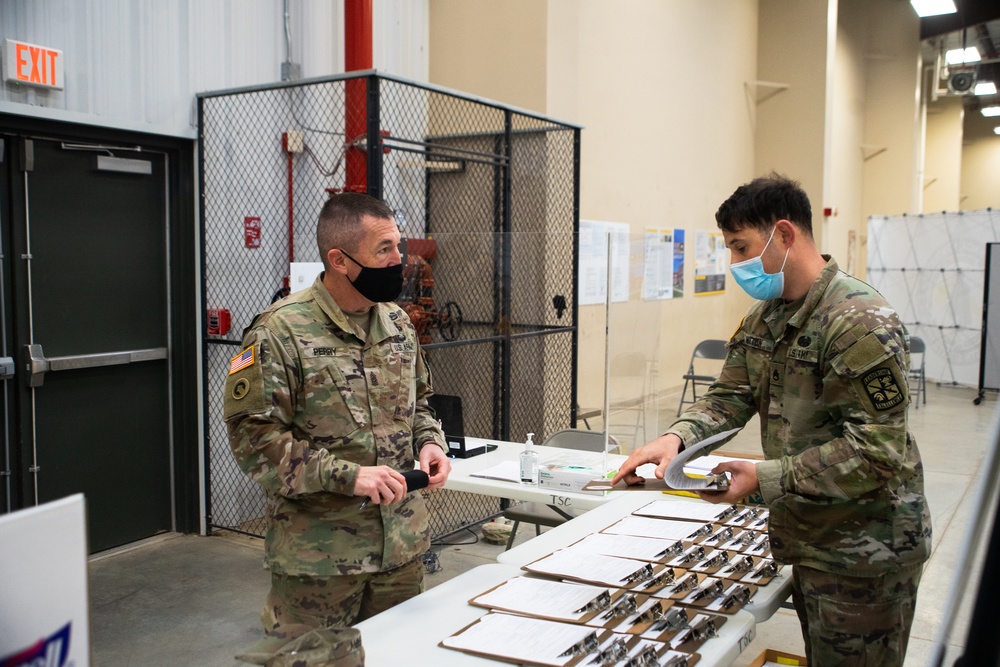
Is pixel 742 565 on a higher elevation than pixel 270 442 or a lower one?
lower

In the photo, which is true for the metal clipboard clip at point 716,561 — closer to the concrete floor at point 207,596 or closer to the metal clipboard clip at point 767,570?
the metal clipboard clip at point 767,570

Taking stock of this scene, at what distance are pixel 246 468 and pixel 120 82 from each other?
3272 mm

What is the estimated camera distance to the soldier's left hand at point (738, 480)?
1.97 m

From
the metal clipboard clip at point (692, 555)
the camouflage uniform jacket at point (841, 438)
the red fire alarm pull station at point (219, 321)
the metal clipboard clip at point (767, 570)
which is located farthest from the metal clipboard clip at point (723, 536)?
the red fire alarm pull station at point (219, 321)

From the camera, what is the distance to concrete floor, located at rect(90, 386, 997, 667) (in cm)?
359

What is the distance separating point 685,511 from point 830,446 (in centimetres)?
113

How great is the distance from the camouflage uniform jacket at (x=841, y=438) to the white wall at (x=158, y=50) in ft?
12.3

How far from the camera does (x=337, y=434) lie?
2.15 m

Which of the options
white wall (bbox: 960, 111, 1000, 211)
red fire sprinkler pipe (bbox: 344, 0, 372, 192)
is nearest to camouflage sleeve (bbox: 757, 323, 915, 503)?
red fire sprinkler pipe (bbox: 344, 0, 372, 192)

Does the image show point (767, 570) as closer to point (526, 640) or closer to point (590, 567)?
point (590, 567)

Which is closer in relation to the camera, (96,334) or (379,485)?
(379,485)

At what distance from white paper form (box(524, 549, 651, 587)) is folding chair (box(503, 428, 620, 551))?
1.09m

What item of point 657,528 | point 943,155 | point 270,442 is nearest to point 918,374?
point 657,528

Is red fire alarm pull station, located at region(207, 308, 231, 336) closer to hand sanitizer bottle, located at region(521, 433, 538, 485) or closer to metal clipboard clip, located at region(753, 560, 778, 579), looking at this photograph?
hand sanitizer bottle, located at region(521, 433, 538, 485)
